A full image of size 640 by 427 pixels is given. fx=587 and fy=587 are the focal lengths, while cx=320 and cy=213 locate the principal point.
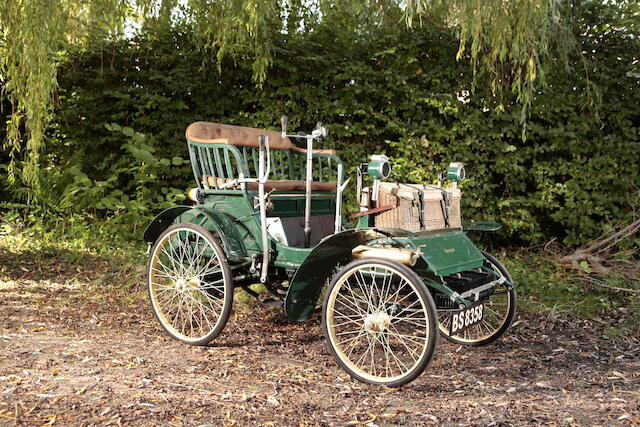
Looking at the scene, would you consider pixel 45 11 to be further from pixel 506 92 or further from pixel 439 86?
pixel 506 92

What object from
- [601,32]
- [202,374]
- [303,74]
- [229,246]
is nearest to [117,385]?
[202,374]

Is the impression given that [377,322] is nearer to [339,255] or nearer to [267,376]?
[339,255]

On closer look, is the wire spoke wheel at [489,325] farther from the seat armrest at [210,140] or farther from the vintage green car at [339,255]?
the seat armrest at [210,140]

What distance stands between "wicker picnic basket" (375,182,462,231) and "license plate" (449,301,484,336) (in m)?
0.50

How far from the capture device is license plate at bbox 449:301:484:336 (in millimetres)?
3020

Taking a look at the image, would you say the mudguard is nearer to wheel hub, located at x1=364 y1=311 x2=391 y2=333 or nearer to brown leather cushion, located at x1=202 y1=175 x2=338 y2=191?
brown leather cushion, located at x1=202 y1=175 x2=338 y2=191

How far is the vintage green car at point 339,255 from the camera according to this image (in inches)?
120

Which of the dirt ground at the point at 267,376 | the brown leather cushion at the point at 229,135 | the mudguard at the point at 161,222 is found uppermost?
the brown leather cushion at the point at 229,135

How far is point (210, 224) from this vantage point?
3.74 m

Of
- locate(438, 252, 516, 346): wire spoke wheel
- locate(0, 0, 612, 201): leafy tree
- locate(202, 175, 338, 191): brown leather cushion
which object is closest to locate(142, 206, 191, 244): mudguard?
locate(202, 175, 338, 191): brown leather cushion

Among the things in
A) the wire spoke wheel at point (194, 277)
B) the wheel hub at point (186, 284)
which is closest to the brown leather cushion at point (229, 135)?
the wire spoke wheel at point (194, 277)

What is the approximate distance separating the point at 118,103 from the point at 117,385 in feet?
15.1

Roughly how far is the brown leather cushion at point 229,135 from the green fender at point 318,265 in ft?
2.97

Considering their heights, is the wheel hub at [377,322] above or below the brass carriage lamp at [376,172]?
below
